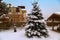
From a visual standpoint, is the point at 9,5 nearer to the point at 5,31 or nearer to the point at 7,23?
the point at 7,23

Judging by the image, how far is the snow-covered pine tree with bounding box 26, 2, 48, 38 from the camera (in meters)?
2.79

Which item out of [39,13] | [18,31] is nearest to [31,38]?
[18,31]

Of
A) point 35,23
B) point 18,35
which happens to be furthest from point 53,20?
point 18,35

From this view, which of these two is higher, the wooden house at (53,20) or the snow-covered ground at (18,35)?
the wooden house at (53,20)

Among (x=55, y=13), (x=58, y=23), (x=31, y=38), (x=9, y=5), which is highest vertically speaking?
(x=9, y=5)

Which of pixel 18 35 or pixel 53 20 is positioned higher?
pixel 53 20

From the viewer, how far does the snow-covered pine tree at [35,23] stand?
2.79 meters

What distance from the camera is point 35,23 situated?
2.83m

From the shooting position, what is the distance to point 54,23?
280 centimetres

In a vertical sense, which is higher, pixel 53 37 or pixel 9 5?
pixel 9 5

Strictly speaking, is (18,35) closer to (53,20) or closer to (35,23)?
(35,23)

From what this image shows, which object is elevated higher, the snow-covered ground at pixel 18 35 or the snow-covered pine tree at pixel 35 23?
the snow-covered pine tree at pixel 35 23

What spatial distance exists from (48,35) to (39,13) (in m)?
0.54

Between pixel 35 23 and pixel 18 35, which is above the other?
pixel 35 23
